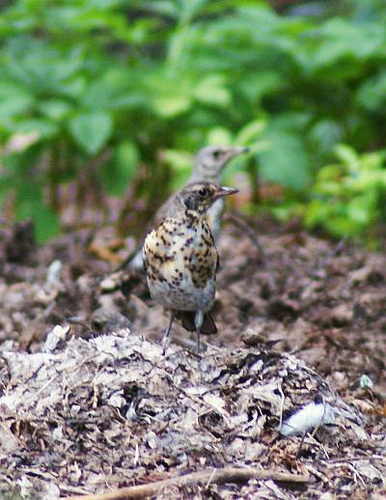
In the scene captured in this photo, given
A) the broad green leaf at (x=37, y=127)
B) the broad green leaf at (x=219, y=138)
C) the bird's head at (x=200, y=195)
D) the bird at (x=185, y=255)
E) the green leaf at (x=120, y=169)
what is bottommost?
the green leaf at (x=120, y=169)

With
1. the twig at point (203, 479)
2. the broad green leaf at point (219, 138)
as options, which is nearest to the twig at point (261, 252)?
the broad green leaf at point (219, 138)

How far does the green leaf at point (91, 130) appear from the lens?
740 centimetres

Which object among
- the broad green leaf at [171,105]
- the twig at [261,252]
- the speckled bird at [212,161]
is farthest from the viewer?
the broad green leaf at [171,105]

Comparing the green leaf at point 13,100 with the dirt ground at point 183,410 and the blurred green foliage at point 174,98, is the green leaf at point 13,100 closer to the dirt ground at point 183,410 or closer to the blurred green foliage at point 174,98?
the blurred green foliage at point 174,98

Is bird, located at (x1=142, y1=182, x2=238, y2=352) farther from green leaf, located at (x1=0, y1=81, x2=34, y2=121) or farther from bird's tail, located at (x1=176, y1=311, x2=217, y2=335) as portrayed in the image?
green leaf, located at (x1=0, y1=81, x2=34, y2=121)

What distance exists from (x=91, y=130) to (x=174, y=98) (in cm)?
78

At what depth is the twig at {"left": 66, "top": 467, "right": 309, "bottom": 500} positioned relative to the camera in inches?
139

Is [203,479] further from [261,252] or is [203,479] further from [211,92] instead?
[211,92]

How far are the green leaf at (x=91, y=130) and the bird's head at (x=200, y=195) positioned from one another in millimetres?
2410

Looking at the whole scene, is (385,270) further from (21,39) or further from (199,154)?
(21,39)

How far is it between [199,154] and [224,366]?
11.3 ft

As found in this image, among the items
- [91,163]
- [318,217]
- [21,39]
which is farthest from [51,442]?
[21,39]

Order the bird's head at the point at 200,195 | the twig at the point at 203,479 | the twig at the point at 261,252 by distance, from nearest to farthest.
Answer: the twig at the point at 203,479 → the bird's head at the point at 200,195 → the twig at the point at 261,252

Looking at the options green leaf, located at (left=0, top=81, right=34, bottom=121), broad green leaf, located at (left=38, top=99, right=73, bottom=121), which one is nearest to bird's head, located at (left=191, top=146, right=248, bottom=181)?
broad green leaf, located at (left=38, top=99, right=73, bottom=121)
